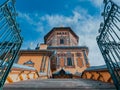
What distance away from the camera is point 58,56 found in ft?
80.3

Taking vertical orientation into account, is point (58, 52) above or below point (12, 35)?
above

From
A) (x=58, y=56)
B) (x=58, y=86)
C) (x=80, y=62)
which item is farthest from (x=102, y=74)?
(x=58, y=56)

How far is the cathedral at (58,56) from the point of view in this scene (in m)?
18.6

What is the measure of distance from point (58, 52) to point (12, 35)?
21.0 meters

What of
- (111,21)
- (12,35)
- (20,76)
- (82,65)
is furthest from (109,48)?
(82,65)

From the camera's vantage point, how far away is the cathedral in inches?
732

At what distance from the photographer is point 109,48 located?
13.3 feet

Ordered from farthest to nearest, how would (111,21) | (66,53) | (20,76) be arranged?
(66,53) < (20,76) < (111,21)

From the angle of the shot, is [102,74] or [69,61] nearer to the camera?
[102,74]

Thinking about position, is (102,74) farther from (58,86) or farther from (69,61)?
(69,61)

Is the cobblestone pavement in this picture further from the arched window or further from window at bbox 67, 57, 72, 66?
window at bbox 67, 57, 72, 66

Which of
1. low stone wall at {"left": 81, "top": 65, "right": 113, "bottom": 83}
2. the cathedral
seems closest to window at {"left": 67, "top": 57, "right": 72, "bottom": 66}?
the cathedral

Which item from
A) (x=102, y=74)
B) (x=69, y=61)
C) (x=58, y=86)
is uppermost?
(x=69, y=61)

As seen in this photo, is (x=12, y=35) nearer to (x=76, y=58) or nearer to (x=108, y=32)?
(x=108, y=32)
